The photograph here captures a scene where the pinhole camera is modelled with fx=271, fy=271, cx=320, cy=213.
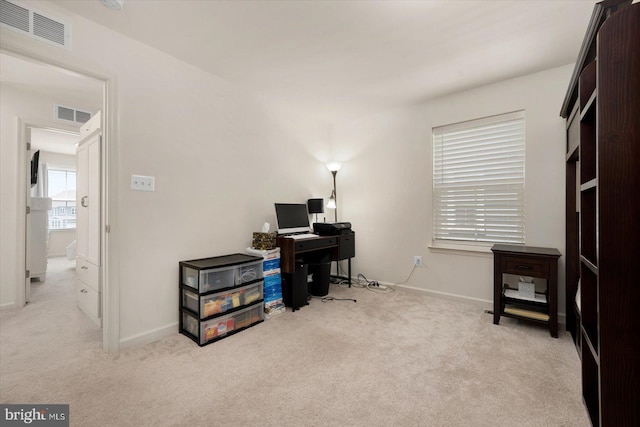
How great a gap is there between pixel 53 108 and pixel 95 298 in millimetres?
2407

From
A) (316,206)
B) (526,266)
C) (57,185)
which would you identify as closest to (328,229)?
(316,206)

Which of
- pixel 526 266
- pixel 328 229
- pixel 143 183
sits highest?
pixel 143 183

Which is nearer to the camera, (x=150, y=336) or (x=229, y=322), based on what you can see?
(x=150, y=336)

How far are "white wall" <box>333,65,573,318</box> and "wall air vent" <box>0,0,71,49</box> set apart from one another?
3117 mm

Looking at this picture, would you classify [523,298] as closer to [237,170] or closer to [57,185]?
[237,170]

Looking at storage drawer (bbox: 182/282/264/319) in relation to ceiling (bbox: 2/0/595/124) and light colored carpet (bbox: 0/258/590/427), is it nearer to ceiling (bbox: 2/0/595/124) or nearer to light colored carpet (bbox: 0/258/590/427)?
light colored carpet (bbox: 0/258/590/427)

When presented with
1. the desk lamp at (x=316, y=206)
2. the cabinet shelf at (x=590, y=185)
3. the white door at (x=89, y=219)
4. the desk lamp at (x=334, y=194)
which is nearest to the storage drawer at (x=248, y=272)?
the white door at (x=89, y=219)

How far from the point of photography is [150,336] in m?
2.22

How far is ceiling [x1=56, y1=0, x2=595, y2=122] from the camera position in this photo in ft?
6.00

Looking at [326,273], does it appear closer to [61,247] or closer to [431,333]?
[431,333]

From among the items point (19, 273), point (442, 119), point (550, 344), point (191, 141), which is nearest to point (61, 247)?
point (19, 273)

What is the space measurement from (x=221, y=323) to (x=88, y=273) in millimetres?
1502

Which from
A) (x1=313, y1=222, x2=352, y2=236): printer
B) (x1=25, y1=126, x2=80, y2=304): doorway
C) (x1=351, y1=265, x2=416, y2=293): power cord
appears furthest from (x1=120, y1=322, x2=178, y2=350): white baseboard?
(x1=25, y1=126, x2=80, y2=304): doorway

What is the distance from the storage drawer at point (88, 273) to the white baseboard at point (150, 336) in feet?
2.00
